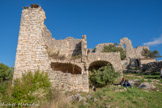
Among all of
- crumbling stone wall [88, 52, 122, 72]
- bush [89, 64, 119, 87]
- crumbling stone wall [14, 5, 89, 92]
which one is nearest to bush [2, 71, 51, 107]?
crumbling stone wall [14, 5, 89, 92]

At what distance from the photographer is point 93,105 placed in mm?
5059

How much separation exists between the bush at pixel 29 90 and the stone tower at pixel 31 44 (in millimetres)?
592

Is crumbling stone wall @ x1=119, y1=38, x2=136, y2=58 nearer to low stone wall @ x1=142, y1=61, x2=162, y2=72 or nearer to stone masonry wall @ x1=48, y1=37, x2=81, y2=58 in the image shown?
low stone wall @ x1=142, y1=61, x2=162, y2=72

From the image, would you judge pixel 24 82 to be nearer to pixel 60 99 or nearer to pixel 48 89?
pixel 48 89

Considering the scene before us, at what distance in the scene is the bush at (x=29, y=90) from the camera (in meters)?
4.77

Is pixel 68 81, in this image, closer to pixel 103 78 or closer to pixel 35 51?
pixel 35 51

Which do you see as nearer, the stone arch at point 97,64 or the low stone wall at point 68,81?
the low stone wall at point 68,81

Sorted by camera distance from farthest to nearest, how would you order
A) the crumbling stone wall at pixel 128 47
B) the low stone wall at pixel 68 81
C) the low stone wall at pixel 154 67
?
the crumbling stone wall at pixel 128 47, the low stone wall at pixel 154 67, the low stone wall at pixel 68 81

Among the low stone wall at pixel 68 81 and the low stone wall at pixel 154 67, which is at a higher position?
the low stone wall at pixel 154 67

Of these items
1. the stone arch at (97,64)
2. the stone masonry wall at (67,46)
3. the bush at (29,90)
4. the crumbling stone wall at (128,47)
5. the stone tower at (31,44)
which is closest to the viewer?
the bush at (29,90)

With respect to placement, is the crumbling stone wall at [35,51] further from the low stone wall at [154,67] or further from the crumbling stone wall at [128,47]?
the crumbling stone wall at [128,47]

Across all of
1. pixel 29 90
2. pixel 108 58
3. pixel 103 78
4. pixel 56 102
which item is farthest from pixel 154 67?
pixel 29 90

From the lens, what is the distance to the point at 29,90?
4.95 metres

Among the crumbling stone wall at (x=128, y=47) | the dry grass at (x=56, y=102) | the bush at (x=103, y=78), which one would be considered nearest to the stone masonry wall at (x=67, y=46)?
the bush at (x=103, y=78)
